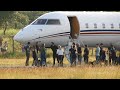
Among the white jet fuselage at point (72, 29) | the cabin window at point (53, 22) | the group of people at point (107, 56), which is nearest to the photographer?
the group of people at point (107, 56)

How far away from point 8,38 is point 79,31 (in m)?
30.5

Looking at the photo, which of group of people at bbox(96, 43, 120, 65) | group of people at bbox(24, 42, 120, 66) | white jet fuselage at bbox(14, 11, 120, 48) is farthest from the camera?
white jet fuselage at bbox(14, 11, 120, 48)

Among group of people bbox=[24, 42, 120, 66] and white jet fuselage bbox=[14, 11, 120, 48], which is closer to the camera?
group of people bbox=[24, 42, 120, 66]

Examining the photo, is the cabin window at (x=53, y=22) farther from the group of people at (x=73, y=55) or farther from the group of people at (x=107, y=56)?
the group of people at (x=107, y=56)

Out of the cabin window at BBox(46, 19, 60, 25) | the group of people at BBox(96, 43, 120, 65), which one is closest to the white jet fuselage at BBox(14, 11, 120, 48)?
the cabin window at BBox(46, 19, 60, 25)

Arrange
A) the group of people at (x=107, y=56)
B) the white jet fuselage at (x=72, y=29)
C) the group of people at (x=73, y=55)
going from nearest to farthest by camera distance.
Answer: the group of people at (x=73, y=55), the group of people at (x=107, y=56), the white jet fuselage at (x=72, y=29)

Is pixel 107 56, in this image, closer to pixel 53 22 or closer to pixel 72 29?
pixel 72 29

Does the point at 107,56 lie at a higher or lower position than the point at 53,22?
lower

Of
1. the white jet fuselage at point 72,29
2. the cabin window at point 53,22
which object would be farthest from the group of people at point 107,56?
the cabin window at point 53,22

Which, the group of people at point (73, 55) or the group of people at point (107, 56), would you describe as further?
the group of people at point (107, 56)

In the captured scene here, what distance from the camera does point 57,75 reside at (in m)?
21.1

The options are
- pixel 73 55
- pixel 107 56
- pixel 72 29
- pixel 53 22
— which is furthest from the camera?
pixel 72 29

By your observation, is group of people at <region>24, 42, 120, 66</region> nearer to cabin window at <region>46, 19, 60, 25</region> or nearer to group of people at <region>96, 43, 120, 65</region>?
group of people at <region>96, 43, 120, 65</region>

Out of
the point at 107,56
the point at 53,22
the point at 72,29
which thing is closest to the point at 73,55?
the point at 107,56
